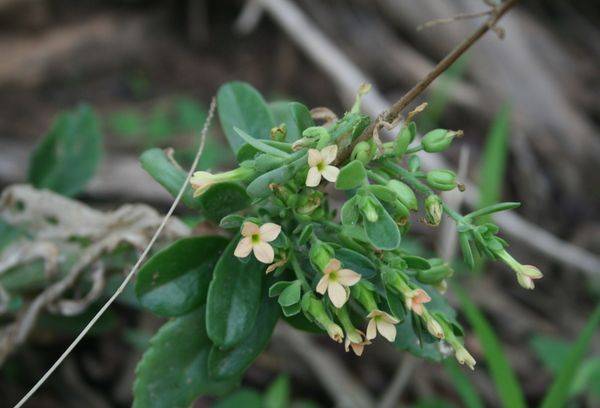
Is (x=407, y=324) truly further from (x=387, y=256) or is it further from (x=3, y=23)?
(x=3, y=23)

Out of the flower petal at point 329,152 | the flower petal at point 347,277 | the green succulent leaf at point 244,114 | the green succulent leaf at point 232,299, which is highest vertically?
the flower petal at point 329,152

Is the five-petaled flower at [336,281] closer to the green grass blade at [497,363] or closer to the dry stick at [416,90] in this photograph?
the dry stick at [416,90]

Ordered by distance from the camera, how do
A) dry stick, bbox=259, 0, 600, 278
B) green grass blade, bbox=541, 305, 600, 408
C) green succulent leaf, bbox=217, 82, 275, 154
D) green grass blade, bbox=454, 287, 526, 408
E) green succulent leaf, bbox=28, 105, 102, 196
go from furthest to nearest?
dry stick, bbox=259, 0, 600, 278 < green succulent leaf, bbox=28, 105, 102, 196 < green grass blade, bbox=454, 287, 526, 408 < green grass blade, bbox=541, 305, 600, 408 < green succulent leaf, bbox=217, 82, 275, 154

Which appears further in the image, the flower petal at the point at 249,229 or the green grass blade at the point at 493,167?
the green grass blade at the point at 493,167

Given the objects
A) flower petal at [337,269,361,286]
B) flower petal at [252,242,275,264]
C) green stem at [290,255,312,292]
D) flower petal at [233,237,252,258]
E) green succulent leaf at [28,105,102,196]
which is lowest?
green succulent leaf at [28,105,102,196]

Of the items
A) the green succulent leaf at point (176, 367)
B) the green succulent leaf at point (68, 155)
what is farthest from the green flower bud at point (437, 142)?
the green succulent leaf at point (68, 155)

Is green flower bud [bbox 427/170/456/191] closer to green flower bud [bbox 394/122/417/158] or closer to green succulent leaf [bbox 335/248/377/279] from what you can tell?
green flower bud [bbox 394/122/417/158]

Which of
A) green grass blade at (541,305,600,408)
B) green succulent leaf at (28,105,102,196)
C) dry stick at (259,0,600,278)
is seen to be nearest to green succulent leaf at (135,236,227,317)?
green succulent leaf at (28,105,102,196)

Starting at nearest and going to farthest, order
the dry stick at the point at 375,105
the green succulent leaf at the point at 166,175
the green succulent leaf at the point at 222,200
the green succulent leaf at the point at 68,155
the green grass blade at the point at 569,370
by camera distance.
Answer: the green succulent leaf at the point at 222,200 → the green succulent leaf at the point at 166,175 → the green grass blade at the point at 569,370 → the green succulent leaf at the point at 68,155 → the dry stick at the point at 375,105

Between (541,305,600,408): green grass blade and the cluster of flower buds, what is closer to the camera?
the cluster of flower buds
